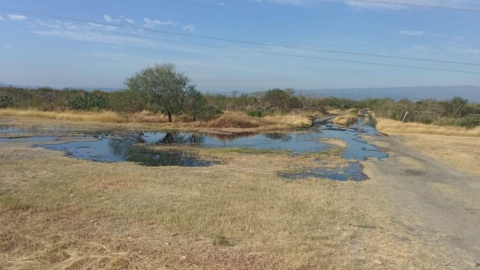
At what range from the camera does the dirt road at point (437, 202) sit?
315 inches

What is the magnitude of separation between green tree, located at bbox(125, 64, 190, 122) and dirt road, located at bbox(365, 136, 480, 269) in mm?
25754

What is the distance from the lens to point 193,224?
8.37 meters

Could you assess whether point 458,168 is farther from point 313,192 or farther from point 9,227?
point 9,227

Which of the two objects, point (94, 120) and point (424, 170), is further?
point (94, 120)

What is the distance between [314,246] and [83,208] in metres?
5.36

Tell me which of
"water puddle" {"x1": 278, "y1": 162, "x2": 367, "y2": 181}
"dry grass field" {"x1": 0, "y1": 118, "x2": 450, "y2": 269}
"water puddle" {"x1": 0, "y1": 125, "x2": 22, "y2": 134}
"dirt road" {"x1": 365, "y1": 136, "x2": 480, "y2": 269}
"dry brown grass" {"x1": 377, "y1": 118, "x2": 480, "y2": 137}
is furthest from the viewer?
"dry brown grass" {"x1": 377, "y1": 118, "x2": 480, "y2": 137}

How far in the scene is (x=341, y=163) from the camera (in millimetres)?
20141

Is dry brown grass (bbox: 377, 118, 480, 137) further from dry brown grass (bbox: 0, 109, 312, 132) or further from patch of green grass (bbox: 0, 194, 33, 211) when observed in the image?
patch of green grass (bbox: 0, 194, 33, 211)

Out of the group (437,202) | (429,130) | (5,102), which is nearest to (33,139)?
(437,202)

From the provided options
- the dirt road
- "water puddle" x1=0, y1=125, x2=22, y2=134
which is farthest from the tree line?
the dirt road

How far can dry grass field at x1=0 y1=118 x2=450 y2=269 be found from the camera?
6586 mm

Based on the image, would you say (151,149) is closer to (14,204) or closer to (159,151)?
(159,151)

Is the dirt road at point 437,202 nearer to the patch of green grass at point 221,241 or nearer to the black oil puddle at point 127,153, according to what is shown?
the patch of green grass at point 221,241

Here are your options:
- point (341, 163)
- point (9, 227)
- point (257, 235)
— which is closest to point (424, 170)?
point (341, 163)
